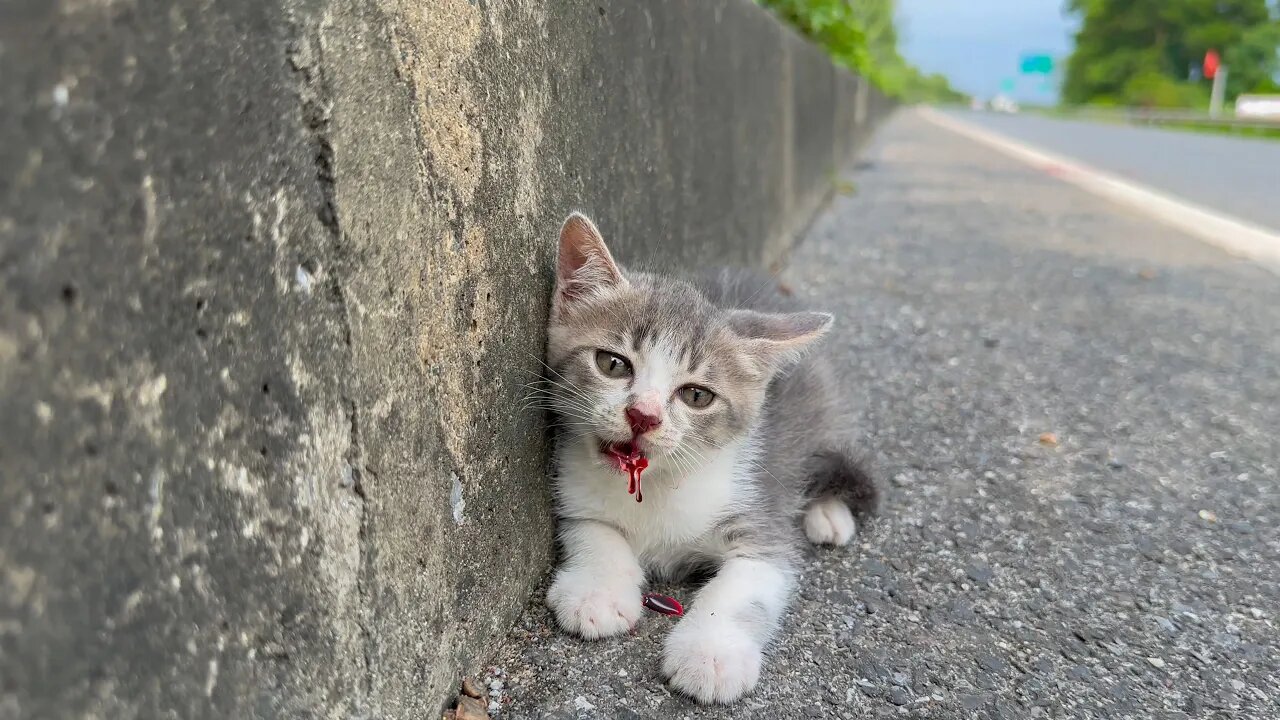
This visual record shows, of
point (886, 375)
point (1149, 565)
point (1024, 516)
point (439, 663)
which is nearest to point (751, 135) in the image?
point (886, 375)

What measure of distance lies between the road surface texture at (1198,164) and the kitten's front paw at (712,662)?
6.92 metres

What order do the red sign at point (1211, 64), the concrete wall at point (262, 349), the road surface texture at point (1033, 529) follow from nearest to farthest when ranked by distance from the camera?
the concrete wall at point (262, 349), the road surface texture at point (1033, 529), the red sign at point (1211, 64)

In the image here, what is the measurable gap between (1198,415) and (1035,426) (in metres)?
0.64

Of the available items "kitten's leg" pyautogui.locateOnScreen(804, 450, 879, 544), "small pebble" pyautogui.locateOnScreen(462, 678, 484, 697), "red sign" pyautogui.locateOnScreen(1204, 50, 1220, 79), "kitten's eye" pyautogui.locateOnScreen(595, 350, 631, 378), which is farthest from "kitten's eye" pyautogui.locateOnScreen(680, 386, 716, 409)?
"red sign" pyautogui.locateOnScreen(1204, 50, 1220, 79)

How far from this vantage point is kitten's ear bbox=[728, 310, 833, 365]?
193 centimetres

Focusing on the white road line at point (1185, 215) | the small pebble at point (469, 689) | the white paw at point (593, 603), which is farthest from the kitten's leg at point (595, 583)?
the white road line at point (1185, 215)

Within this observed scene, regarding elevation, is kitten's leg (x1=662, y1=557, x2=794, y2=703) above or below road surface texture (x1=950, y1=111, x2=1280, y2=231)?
below

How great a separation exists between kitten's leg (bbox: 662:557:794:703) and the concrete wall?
0.36m

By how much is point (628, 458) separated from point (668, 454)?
0.09 meters

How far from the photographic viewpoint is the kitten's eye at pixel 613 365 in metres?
1.85

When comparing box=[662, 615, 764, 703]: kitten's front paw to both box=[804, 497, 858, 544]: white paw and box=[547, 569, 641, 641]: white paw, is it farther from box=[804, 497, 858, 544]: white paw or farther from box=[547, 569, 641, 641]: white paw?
box=[804, 497, 858, 544]: white paw

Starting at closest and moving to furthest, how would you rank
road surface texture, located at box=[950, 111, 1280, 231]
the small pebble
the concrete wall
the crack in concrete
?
the concrete wall → the crack in concrete → the small pebble → road surface texture, located at box=[950, 111, 1280, 231]

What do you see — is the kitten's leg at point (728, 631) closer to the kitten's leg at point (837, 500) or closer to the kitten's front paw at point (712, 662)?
the kitten's front paw at point (712, 662)

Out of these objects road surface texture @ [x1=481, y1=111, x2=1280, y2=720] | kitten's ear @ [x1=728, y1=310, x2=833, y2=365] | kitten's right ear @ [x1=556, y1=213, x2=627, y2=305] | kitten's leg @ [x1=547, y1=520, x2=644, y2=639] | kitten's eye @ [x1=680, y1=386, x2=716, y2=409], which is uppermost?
kitten's right ear @ [x1=556, y1=213, x2=627, y2=305]
